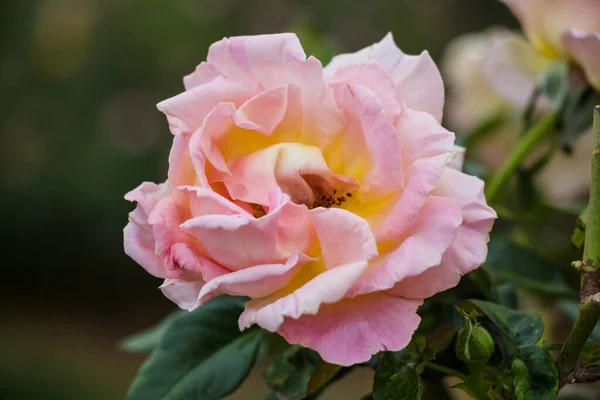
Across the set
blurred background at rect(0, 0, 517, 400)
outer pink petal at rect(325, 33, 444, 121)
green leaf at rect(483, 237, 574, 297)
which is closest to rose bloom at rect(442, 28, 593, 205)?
green leaf at rect(483, 237, 574, 297)

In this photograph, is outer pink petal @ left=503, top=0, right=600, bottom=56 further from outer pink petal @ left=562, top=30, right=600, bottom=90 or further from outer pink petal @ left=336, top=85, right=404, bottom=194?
outer pink petal @ left=336, top=85, right=404, bottom=194

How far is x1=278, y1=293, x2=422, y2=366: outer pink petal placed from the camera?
22 centimetres

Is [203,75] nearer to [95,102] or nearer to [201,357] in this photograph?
[201,357]

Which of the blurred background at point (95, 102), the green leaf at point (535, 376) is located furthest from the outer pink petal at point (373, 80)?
the blurred background at point (95, 102)

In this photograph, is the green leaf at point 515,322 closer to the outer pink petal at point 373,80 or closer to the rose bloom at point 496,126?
the outer pink petal at point 373,80

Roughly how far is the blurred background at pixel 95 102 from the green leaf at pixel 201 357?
4.89 ft

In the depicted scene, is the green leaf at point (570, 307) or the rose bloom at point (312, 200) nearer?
the rose bloom at point (312, 200)

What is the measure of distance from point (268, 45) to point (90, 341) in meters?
1.93

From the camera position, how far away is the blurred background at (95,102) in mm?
1768

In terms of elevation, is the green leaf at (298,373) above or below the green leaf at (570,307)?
above

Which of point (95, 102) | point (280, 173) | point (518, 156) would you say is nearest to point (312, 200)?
point (280, 173)

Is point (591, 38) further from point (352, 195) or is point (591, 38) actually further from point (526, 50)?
point (352, 195)

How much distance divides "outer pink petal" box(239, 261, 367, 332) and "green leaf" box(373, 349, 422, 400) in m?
0.05

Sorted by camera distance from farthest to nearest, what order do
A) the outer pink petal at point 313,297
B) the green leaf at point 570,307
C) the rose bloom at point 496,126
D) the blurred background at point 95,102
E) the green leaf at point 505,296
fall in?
1. the blurred background at point 95,102
2. the rose bloom at point 496,126
3. the green leaf at point 570,307
4. the green leaf at point 505,296
5. the outer pink petal at point 313,297
